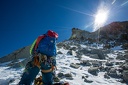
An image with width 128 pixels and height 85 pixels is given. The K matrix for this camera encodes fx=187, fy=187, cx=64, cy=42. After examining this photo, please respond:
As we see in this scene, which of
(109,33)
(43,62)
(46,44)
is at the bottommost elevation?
(43,62)

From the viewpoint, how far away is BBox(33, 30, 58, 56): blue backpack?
6672 millimetres

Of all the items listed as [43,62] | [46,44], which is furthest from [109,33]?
[43,62]

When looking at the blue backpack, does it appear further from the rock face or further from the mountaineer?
the rock face

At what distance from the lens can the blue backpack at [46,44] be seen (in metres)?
6.67

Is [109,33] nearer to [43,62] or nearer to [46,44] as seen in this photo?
[46,44]

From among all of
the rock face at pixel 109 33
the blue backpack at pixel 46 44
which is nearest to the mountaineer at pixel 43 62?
the blue backpack at pixel 46 44

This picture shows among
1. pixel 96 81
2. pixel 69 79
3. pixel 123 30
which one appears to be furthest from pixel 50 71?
pixel 123 30

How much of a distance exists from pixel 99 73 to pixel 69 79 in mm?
3027

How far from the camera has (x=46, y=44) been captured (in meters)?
6.70

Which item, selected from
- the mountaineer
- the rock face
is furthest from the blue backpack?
the rock face

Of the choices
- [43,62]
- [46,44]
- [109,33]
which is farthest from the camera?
[109,33]

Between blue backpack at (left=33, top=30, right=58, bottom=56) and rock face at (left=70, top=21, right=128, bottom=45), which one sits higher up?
rock face at (left=70, top=21, right=128, bottom=45)

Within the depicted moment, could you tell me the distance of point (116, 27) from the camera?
47.4 m

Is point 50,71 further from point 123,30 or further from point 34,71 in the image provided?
point 123,30
